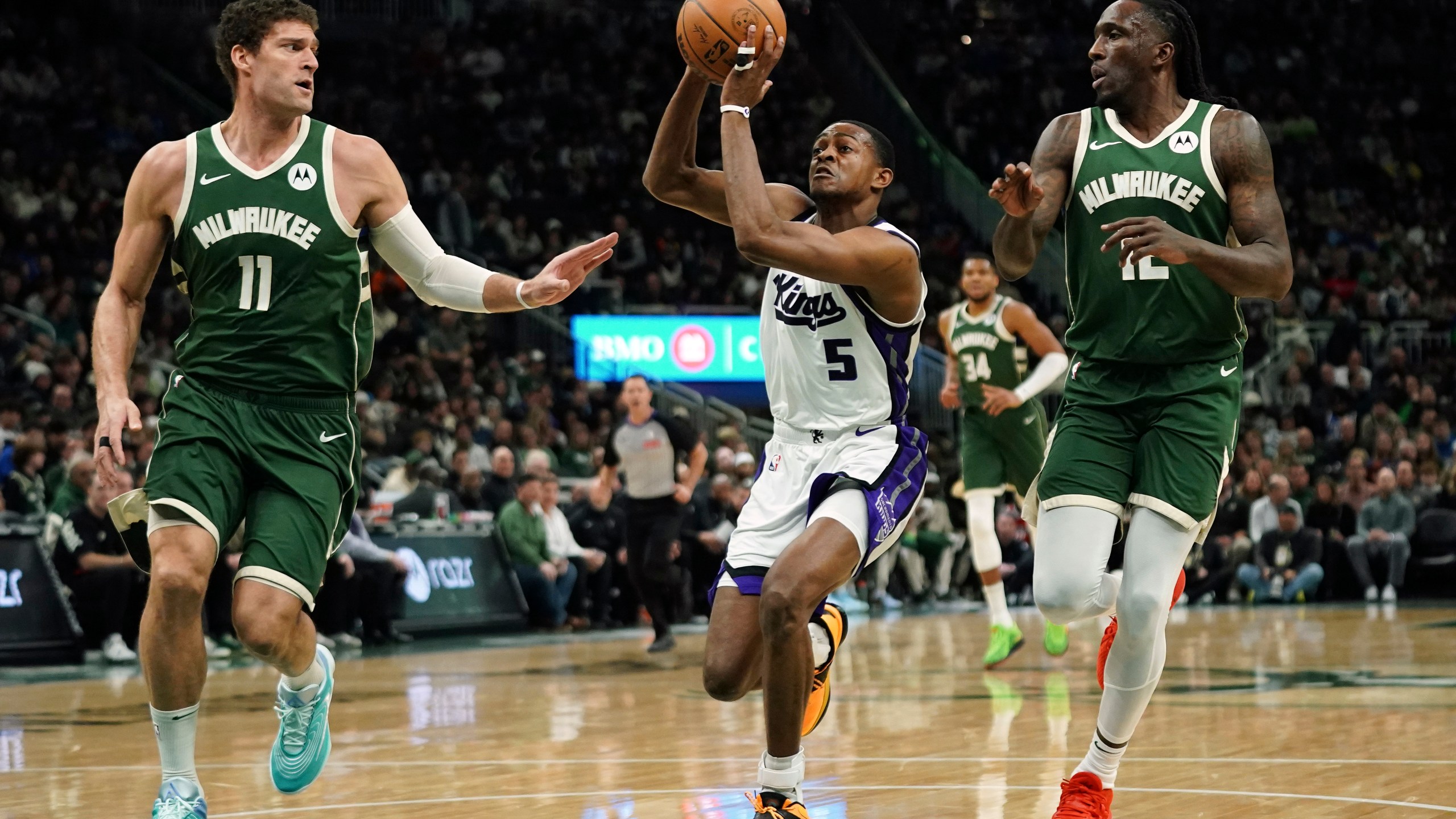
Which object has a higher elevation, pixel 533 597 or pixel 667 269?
pixel 667 269

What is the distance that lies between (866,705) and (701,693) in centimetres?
118

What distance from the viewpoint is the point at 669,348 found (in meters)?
20.7

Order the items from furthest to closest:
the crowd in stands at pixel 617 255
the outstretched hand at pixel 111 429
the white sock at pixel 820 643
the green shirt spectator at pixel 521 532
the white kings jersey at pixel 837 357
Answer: the crowd in stands at pixel 617 255 → the green shirt spectator at pixel 521 532 → the white sock at pixel 820 643 → the white kings jersey at pixel 837 357 → the outstretched hand at pixel 111 429

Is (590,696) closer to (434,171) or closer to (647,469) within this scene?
(647,469)

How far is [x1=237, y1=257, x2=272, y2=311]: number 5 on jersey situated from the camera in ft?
16.1

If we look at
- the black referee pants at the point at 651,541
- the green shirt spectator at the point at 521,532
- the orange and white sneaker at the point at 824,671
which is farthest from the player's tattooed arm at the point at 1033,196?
the green shirt spectator at the point at 521,532

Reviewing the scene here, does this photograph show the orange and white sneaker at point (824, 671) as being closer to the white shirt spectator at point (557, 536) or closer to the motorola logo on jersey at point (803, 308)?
the motorola logo on jersey at point (803, 308)

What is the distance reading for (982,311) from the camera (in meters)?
10.7

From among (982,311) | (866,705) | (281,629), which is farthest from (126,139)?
(281,629)

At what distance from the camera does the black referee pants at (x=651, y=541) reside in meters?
12.2

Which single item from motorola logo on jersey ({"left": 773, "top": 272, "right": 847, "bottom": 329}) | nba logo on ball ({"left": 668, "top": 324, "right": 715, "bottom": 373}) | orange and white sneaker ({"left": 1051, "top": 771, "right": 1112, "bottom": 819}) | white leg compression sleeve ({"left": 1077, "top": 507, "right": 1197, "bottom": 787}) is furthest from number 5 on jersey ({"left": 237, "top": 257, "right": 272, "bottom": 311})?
nba logo on ball ({"left": 668, "top": 324, "right": 715, "bottom": 373})

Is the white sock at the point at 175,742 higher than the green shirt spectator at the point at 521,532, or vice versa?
the white sock at the point at 175,742

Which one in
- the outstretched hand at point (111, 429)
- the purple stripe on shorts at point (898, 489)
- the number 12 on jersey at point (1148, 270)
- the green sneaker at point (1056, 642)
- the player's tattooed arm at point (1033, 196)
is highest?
the player's tattooed arm at point (1033, 196)

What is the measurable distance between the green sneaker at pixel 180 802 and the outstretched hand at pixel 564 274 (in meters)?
1.69
